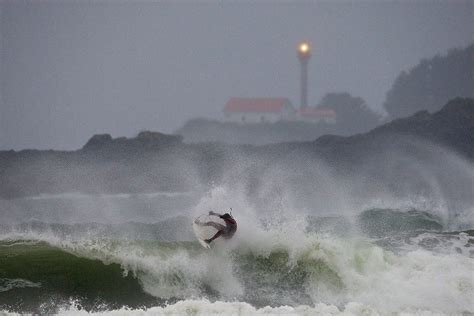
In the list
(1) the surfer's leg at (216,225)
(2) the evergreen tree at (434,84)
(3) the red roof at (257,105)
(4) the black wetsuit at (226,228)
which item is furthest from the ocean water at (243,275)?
(2) the evergreen tree at (434,84)

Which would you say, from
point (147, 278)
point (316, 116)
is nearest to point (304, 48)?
point (316, 116)

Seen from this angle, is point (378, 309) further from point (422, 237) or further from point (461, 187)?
point (461, 187)

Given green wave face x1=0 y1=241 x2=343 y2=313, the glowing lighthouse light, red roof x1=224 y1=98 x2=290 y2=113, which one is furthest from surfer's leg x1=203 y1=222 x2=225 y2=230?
the glowing lighthouse light

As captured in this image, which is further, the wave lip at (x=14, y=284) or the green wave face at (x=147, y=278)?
the wave lip at (x=14, y=284)

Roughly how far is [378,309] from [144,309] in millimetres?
4981

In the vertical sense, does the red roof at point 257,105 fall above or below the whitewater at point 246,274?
above

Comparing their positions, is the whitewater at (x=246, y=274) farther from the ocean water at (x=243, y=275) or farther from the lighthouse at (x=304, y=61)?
the lighthouse at (x=304, y=61)

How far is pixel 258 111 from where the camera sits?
122 m

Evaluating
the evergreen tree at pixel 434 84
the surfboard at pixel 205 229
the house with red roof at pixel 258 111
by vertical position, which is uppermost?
the evergreen tree at pixel 434 84

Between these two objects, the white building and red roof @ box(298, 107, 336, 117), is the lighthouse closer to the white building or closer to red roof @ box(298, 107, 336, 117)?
red roof @ box(298, 107, 336, 117)

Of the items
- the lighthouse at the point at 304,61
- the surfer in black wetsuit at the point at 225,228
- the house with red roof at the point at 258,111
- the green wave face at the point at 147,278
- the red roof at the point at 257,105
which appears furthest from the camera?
the lighthouse at the point at 304,61

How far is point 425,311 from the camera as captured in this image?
16.2 meters

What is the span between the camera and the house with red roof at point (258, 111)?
12200 centimetres

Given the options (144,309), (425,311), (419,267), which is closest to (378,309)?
(425,311)
